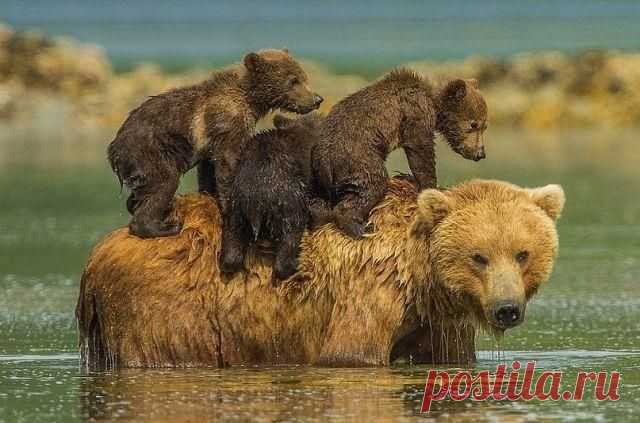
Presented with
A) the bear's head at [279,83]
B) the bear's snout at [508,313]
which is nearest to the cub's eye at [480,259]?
the bear's snout at [508,313]

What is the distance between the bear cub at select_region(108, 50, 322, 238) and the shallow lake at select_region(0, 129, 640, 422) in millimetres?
1006

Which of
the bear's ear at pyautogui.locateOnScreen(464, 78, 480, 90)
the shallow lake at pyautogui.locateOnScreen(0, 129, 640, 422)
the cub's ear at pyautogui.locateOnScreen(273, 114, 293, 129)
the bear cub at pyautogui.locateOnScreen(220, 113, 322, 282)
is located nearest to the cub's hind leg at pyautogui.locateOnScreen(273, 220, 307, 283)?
the bear cub at pyautogui.locateOnScreen(220, 113, 322, 282)

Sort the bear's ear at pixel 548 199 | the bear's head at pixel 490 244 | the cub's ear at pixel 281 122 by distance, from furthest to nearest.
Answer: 1. the cub's ear at pixel 281 122
2. the bear's ear at pixel 548 199
3. the bear's head at pixel 490 244

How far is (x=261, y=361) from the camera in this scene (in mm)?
11164

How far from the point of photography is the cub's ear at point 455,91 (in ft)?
37.0

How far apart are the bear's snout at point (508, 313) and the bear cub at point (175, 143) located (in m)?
1.85

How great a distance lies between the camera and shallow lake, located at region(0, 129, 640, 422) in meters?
9.59

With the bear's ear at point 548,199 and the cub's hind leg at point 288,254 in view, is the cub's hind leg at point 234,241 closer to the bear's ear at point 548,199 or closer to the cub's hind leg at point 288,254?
the cub's hind leg at point 288,254

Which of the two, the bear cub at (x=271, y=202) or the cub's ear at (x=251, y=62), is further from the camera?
the cub's ear at (x=251, y=62)

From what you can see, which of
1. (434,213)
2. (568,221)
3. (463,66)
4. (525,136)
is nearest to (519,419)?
(434,213)

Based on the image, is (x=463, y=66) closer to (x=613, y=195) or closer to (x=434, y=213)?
(x=613, y=195)

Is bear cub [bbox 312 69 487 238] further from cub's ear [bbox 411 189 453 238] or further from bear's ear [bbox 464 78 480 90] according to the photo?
cub's ear [bbox 411 189 453 238]

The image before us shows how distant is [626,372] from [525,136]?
32533 mm

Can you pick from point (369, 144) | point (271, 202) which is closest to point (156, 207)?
point (271, 202)
